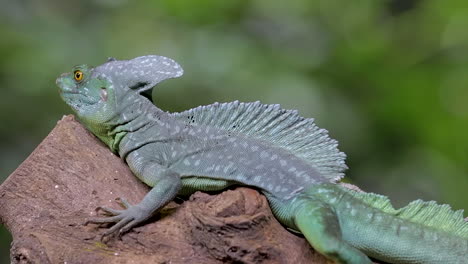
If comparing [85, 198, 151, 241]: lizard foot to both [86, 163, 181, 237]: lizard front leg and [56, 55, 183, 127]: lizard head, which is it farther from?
[56, 55, 183, 127]: lizard head

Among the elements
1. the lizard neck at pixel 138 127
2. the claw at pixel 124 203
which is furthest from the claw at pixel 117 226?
the lizard neck at pixel 138 127

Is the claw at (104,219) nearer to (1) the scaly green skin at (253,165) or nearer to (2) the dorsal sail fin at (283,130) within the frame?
(1) the scaly green skin at (253,165)

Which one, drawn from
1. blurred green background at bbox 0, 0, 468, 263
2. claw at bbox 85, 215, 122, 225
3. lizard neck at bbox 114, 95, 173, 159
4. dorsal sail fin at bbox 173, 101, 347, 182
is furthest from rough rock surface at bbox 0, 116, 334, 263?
blurred green background at bbox 0, 0, 468, 263

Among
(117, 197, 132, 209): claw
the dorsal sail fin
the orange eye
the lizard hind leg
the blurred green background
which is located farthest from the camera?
the blurred green background

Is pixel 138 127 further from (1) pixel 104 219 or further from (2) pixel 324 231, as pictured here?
(2) pixel 324 231

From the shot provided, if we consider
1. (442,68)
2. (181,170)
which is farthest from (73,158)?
(442,68)
